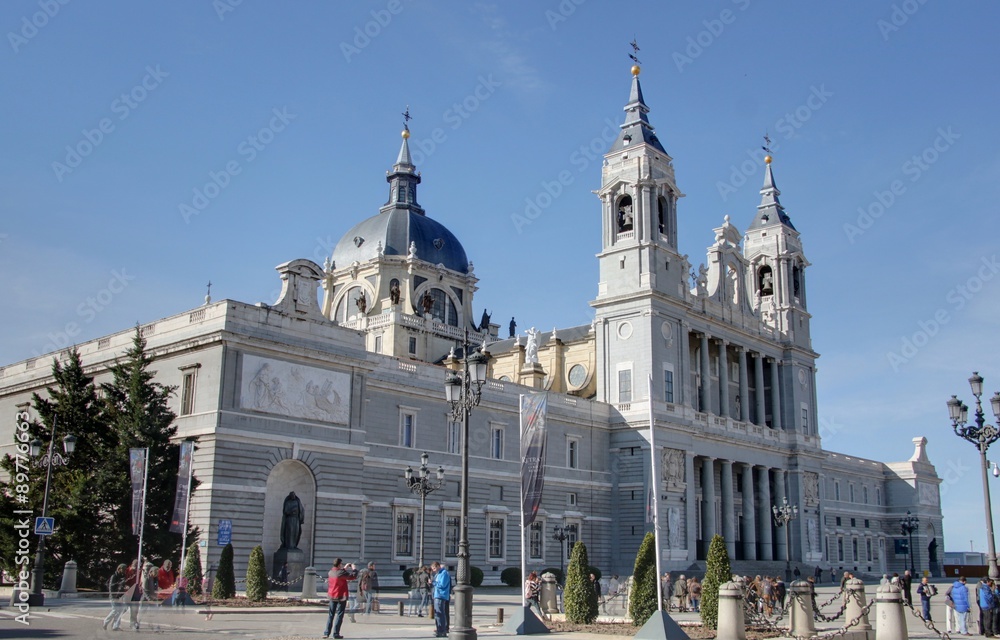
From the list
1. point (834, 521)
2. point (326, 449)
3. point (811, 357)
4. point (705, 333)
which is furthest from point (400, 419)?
point (834, 521)

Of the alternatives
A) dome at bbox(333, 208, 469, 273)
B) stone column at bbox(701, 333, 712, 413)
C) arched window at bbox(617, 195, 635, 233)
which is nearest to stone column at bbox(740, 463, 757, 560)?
stone column at bbox(701, 333, 712, 413)

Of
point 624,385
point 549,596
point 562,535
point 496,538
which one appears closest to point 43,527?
point 549,596

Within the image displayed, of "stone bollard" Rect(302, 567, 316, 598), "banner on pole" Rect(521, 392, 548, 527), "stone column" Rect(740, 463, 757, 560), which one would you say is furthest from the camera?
"stone column" Rect(740, 463, 757, 560)

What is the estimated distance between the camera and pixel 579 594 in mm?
24766

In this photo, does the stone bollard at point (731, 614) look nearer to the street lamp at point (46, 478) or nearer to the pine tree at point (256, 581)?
the pine tree at point (256, 581)

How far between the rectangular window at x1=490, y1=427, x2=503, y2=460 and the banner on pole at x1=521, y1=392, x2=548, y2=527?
63.9 ft

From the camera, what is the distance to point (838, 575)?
70938 millimetres

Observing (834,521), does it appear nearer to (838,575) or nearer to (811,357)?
(838,575)

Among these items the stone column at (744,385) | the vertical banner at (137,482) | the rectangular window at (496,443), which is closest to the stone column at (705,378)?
the stone column at (744,385)

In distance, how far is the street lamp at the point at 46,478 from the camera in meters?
26.8

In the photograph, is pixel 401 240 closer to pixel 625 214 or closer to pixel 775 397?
pixel 625 214

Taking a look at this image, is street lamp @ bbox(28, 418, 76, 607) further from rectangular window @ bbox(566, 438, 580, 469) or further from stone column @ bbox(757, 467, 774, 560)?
stone column @ bbox(757, 467, 774, 560)

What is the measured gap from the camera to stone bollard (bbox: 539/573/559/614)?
29297 mm

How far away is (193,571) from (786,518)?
42.7 m
